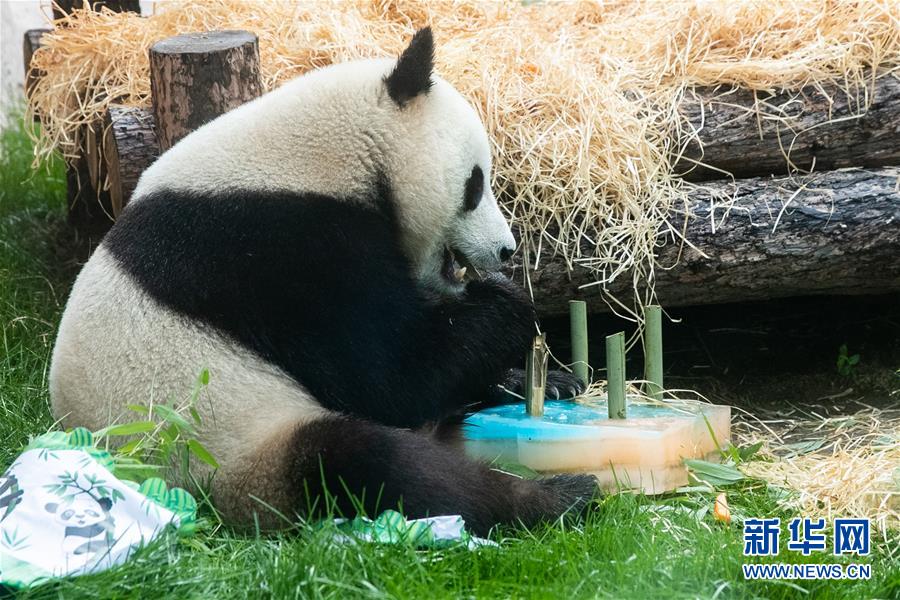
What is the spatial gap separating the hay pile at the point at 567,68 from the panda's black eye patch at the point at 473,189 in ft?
2.51

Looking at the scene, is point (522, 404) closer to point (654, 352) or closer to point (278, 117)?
point (654, 352)

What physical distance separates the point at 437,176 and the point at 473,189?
194 millimetres

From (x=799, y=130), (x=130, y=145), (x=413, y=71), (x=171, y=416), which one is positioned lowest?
(x=171, y=416)

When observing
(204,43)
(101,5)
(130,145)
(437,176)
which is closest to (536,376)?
(437,176)

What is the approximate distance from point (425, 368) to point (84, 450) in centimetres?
111

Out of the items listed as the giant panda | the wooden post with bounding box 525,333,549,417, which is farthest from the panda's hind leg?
the wooden post with bounding box 525,333,549,417

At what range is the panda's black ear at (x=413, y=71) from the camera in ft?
11.5

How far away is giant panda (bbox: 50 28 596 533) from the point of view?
126 inches

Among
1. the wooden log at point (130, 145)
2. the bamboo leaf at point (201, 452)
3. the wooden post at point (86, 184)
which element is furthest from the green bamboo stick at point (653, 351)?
the wooden post at point (86, 184)

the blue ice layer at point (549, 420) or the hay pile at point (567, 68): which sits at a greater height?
the hay pile at point (567, 68)

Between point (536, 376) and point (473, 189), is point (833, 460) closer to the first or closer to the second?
point (536, 376)

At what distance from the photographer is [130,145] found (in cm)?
482

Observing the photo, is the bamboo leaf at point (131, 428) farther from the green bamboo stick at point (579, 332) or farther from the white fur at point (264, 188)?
the green bamboo stick at point (579, 332)

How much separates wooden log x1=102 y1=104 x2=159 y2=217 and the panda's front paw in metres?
1.95
